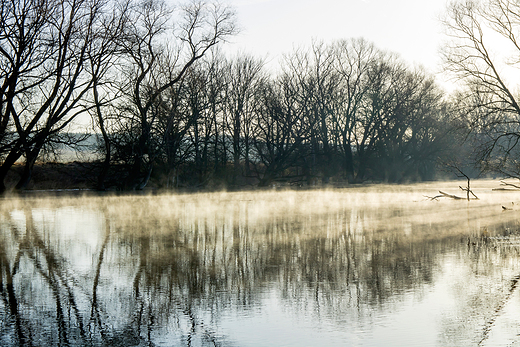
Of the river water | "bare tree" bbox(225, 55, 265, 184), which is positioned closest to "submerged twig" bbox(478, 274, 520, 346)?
the river water

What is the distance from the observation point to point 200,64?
1515 inches

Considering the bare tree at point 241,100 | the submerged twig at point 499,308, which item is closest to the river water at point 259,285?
the submerged twig at point 499,308

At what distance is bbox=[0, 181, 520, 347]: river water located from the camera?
4922 mm

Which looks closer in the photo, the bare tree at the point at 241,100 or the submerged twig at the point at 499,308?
the submerged twig at the point at 499,308

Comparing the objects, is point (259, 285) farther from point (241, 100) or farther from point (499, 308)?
point (241, 100)

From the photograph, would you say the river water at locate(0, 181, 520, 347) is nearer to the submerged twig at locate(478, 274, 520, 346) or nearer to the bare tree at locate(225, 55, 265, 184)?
the submerged twig at locate(478, 274, 520, 346)

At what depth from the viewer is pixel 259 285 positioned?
689cm

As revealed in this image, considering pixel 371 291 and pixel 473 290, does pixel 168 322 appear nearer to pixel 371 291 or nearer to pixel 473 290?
pixel 371 291

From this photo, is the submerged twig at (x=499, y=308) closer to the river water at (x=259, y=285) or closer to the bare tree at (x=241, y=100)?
the river water at (x=259, y=285)

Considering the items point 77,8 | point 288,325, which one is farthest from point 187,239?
point 77,8

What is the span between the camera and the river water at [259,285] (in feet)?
16.1

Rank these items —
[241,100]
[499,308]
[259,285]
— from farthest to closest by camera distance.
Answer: [241,100] < [259,285] < [499,308]

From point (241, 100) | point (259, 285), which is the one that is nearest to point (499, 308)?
point (259, 285)

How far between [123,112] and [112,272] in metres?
22.8
